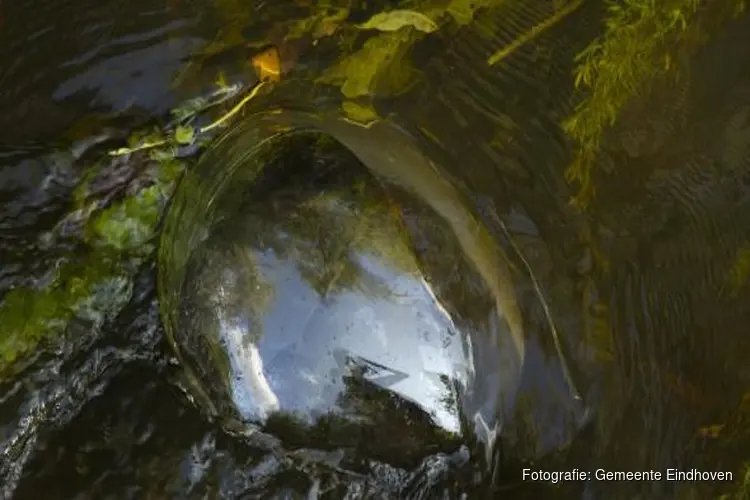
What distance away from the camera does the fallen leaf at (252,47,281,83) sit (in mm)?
1483

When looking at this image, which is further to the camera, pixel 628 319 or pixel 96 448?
pixel 628 319

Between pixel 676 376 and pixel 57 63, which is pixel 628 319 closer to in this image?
pixel 676 376

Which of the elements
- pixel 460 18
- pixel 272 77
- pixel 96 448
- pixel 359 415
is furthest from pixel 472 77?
pixel 96 448

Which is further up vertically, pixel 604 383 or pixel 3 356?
pixel 3 356

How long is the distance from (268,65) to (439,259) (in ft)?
1.37

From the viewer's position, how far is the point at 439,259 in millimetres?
1462

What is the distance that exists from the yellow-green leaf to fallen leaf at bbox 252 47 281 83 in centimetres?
14

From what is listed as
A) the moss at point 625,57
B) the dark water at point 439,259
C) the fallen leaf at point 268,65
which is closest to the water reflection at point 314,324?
the dark water at point 439,259

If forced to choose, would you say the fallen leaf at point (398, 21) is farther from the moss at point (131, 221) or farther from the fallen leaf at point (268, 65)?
the moss at point (131, 221)

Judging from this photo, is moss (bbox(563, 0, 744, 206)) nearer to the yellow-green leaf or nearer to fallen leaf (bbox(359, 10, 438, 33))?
fallen leaf (bbox(359, 10, 438, 33))

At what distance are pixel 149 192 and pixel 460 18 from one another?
0.58 m

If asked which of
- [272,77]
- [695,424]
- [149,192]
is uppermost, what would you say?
[272,77]

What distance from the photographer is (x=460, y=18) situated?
4.94ft

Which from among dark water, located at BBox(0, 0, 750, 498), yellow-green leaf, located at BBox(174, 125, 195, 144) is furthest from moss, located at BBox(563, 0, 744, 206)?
yellow-green leaf, located at BBox(174, 125, 195, 144)
